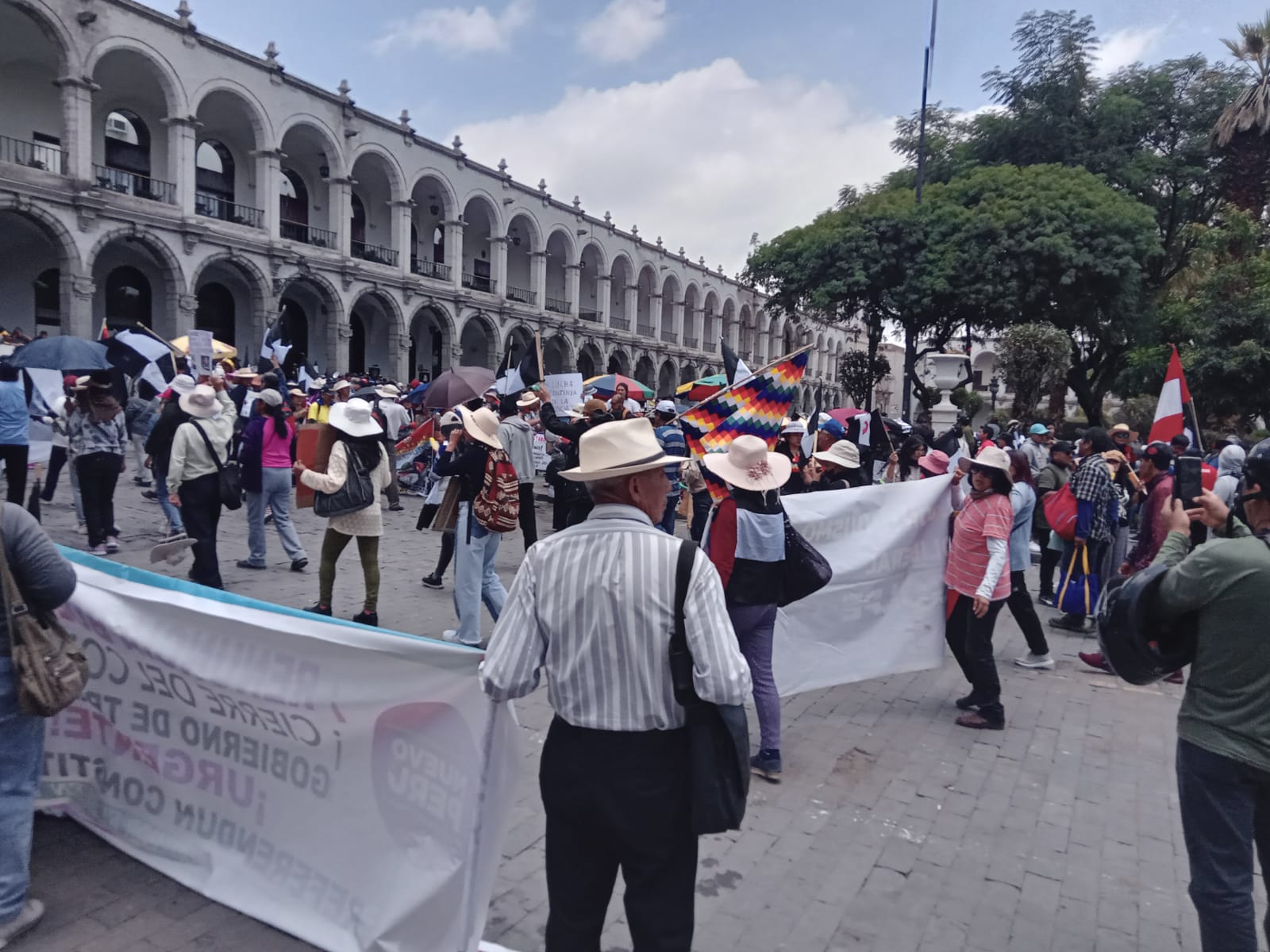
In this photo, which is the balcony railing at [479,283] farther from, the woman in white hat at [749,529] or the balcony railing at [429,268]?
the woman in white hat at [749,529]

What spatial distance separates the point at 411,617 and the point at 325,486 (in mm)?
1576

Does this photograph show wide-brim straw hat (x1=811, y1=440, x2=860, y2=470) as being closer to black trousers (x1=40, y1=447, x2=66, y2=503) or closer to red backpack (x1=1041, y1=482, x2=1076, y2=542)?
red backpack (x1=1041, y1=482, x2=1076, y2=542)

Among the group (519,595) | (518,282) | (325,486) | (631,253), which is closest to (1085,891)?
(519,595)

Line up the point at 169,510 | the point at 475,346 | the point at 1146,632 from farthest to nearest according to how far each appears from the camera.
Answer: the point at 475,346
the point at 169,510
the point at 1146,632

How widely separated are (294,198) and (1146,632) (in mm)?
29957

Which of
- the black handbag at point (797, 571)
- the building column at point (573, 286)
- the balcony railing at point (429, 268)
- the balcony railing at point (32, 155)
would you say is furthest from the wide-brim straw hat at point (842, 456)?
the building column at point (573, 286)

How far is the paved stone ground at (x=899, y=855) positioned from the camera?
3.06 metres

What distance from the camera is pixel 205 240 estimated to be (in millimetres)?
22688

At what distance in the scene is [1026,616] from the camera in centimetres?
646

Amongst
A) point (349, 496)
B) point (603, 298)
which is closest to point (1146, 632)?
point (349, 496)

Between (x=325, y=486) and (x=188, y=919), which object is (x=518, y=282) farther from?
(x=188, y=919)

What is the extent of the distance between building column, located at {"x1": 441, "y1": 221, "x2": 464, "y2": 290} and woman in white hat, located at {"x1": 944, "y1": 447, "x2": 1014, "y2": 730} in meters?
27.4

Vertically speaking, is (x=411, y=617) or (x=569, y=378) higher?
(x=569, y=378)

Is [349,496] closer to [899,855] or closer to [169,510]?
[169,510]
